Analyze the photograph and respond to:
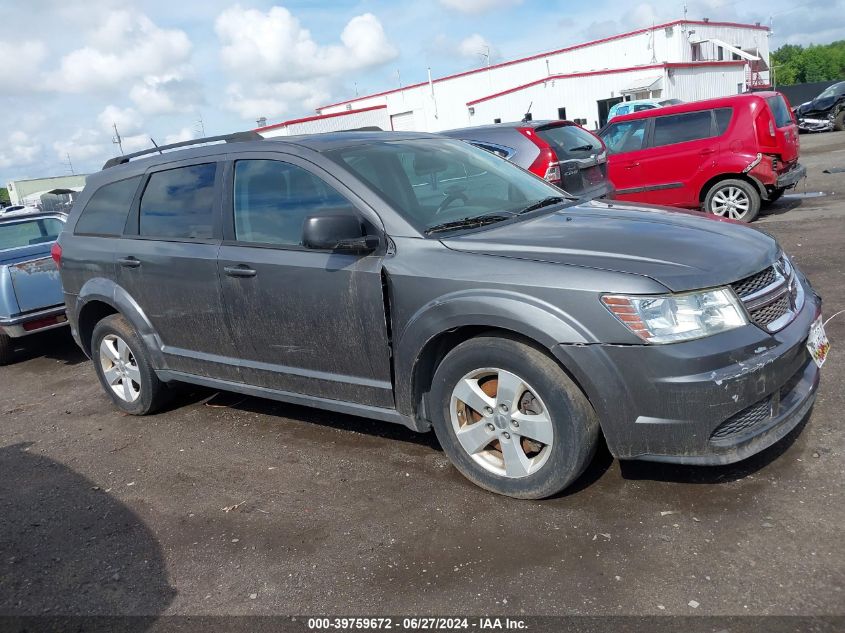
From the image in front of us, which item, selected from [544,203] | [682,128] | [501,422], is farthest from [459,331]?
[682,128]

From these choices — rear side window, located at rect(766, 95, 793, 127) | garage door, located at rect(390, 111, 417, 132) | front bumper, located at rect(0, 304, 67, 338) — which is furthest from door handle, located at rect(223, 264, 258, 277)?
garage door, located at rect(390, 111, 417, 132)

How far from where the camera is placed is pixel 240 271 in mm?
4062

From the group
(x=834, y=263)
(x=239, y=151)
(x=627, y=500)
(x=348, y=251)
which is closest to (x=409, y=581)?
(x=627, y=500)

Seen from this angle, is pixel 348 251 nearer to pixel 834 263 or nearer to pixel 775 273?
pixel 775 273

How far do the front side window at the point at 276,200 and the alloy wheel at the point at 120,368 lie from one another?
5.27ft

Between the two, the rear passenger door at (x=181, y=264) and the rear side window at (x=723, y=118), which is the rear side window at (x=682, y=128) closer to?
the rear side window at (x=723, y=118)

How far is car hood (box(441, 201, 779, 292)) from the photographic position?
2982 mm

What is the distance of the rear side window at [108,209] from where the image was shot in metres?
4.97

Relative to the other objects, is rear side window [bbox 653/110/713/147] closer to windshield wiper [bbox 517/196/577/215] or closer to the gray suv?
the gray suv

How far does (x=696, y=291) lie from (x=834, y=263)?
4847 mm

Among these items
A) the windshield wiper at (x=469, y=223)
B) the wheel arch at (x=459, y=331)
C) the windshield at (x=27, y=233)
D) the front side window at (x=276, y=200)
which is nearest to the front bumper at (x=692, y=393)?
the wheel arch at (x=459, y=331)

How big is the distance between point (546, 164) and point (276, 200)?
15.7ft

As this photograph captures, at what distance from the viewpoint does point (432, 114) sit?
161ft

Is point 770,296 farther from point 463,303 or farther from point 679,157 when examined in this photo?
point 679,157
